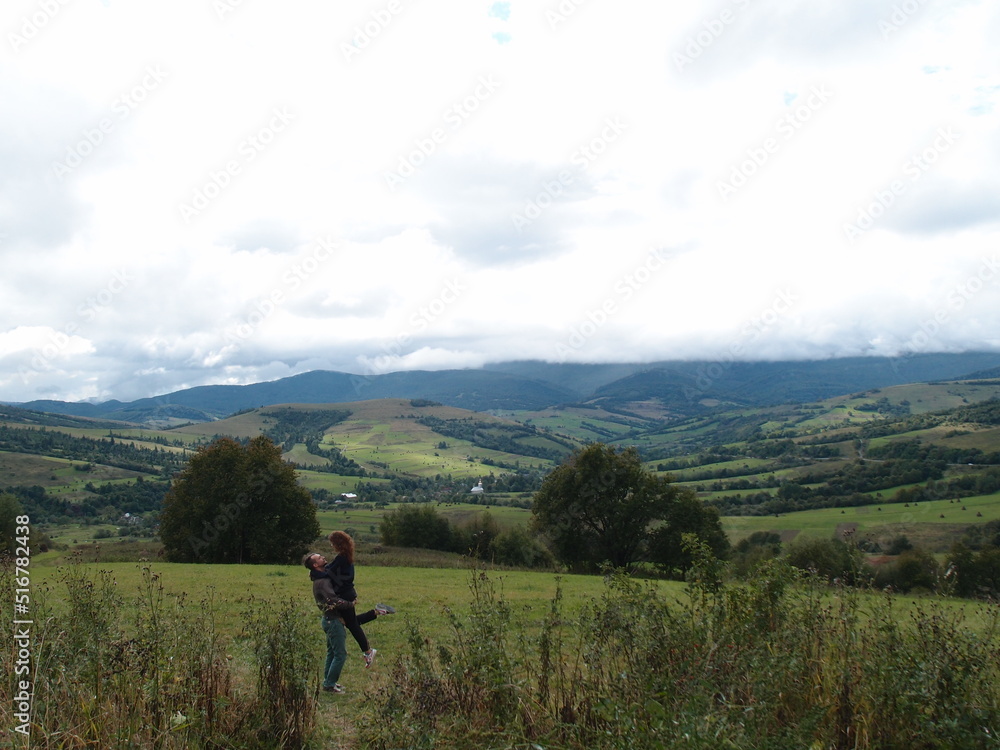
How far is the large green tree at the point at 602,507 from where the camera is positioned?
37.7 meters

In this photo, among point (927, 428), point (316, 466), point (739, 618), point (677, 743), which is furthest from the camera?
point (316, 466)

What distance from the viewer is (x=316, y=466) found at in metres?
189

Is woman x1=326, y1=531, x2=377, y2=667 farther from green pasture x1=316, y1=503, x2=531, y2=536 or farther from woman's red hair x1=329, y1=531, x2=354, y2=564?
green pasture x1=316, y1=503, x2=531, y2=536

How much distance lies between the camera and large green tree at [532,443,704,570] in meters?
37.7

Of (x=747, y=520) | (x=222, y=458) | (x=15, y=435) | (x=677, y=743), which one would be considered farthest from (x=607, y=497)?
(x=15, y=435)

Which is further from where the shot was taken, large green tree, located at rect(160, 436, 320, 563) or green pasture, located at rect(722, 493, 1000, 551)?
green pasture, located at rect(722, 493, 1000, 551)

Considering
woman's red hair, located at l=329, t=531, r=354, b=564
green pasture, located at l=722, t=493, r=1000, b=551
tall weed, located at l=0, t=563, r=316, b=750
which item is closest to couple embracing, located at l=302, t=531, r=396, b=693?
woman's red hair, located at l=329, t=531, r=354, b=564

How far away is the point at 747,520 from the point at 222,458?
252ft

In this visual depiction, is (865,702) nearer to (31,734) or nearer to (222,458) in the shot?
(31,734)

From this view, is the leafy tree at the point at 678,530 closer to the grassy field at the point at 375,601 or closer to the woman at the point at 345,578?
the grassy field at the point at 375,601

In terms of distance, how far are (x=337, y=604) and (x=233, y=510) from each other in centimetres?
3312

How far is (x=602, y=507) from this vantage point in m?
37.8

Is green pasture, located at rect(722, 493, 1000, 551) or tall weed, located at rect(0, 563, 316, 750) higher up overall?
tall weed, located at rect(0, 563, 316, 750)

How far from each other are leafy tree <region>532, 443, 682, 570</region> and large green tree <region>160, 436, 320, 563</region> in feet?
59.2
